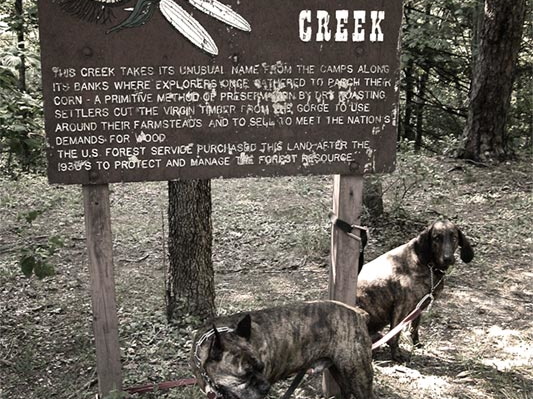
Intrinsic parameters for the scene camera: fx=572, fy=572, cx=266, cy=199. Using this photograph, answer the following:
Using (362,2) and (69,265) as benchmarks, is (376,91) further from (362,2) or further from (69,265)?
(69,265)

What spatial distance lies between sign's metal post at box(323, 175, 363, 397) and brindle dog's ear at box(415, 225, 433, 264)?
119 centimetres

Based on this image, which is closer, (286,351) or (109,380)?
(286,351)

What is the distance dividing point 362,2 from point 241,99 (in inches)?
40.1

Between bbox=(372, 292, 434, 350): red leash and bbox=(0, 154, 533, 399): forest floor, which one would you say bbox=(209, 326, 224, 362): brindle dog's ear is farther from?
bbox=(372, 292, 434, 350): red leash

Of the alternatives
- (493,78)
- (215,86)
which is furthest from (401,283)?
(493,78)

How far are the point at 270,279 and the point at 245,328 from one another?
143 inches

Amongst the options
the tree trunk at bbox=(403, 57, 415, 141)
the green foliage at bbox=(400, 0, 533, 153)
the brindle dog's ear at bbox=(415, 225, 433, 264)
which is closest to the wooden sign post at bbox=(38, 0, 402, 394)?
the brindle dog's ear at bbox=(415, 225, 433, 264)

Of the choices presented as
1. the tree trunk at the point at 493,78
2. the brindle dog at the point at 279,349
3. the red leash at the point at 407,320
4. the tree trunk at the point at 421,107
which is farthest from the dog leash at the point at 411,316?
the tree trunk at the point at 421,107

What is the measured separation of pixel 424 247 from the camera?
17.4 ft

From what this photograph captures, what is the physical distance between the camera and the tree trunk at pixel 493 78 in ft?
34.4

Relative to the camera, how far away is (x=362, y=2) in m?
3.75

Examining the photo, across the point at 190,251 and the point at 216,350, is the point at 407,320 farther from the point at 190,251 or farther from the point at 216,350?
the point at 216,350

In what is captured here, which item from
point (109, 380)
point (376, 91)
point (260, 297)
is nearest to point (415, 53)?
point (260, 297)

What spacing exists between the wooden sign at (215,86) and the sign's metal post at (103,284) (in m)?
0.22
